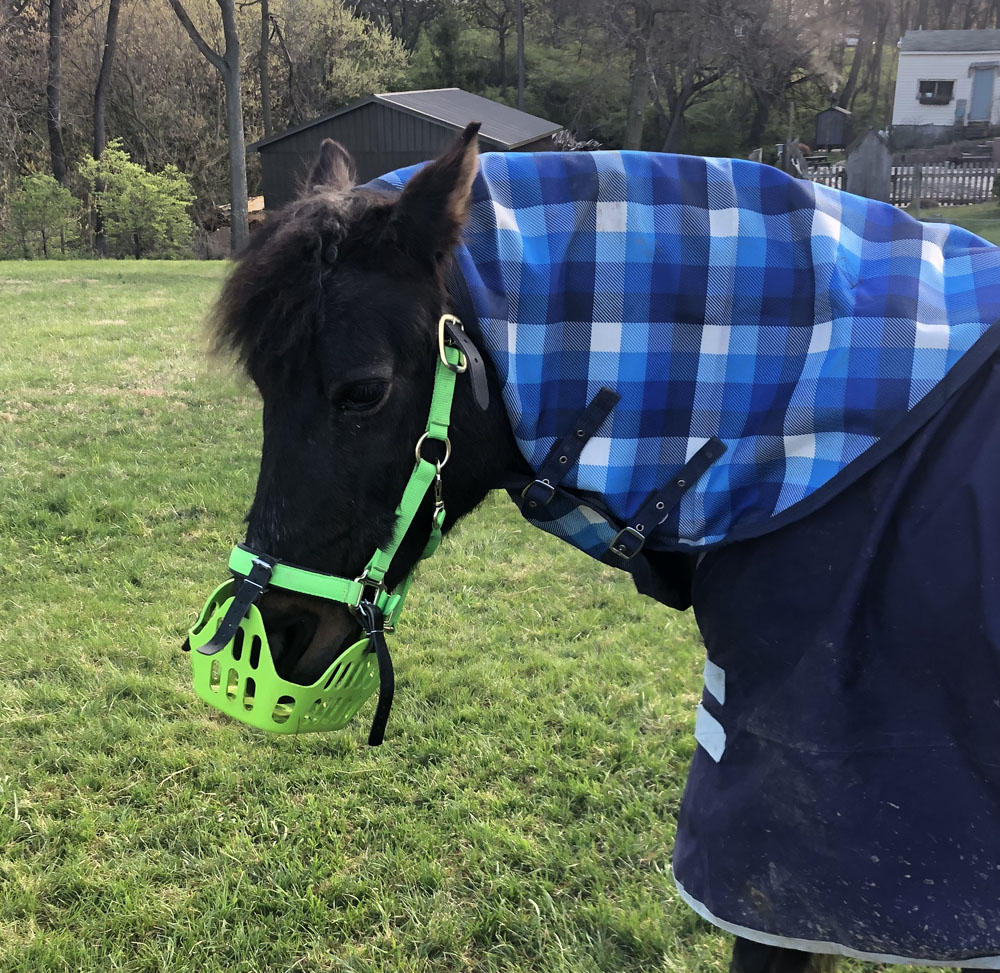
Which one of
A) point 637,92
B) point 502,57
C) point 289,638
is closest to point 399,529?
point 289,638

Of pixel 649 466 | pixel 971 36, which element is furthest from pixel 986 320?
pixel 971 36

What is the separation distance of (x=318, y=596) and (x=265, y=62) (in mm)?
32387

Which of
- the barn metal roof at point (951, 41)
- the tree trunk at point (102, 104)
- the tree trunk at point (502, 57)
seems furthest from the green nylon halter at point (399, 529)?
the barn metal roof at point (951, 41)

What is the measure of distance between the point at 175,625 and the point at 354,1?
148 feet

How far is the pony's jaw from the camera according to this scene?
5.44ft

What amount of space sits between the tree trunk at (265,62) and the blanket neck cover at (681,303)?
103 feet

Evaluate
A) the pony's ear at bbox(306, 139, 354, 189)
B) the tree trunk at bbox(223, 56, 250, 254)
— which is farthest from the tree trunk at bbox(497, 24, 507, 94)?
the pony's ear at bbox(306, 139, 354, 189)

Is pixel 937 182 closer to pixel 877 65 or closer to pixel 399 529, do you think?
pixel 399 529

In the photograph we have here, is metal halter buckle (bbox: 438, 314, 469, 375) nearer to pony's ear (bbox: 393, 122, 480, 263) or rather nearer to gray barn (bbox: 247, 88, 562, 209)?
pony's ear (bbox: 393, 122, 480, 263)

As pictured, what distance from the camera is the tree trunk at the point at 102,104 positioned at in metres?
23.5

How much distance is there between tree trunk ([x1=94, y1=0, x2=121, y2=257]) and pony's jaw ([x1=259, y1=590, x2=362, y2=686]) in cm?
2520

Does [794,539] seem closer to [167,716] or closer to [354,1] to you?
[167,716]

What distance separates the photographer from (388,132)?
22.3 meters

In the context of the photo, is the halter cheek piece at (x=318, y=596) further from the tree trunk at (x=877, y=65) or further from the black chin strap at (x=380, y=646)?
the tree trunk at (x=877, y=65)
